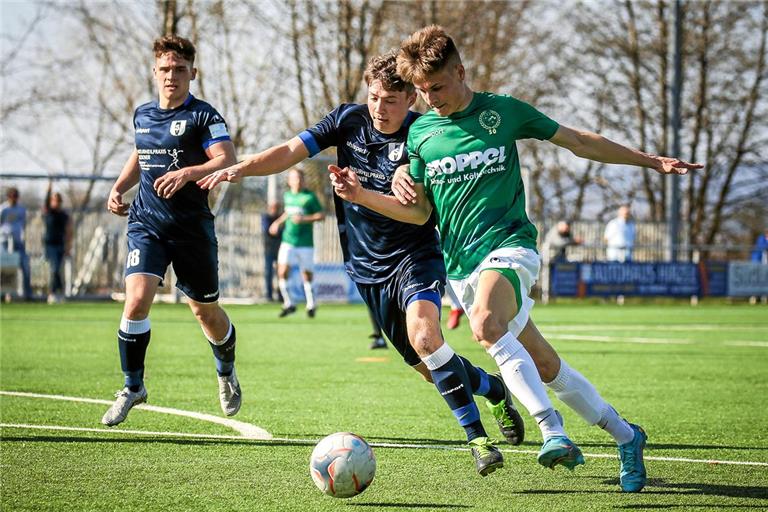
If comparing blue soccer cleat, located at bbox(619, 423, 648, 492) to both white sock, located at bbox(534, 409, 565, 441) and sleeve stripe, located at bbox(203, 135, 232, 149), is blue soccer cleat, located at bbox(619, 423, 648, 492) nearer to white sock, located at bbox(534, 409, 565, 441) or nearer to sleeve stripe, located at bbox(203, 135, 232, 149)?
white sock, located at bbox(534, 409, 565, 441)

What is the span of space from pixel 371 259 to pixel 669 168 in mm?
1826

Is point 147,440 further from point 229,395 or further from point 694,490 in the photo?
point 694,490

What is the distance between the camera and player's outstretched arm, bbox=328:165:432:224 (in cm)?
583

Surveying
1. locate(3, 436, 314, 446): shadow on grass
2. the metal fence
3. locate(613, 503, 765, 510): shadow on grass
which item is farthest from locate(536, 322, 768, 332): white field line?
locate(613, 503, 765, 510): shadow on grass

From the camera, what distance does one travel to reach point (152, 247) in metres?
7.55

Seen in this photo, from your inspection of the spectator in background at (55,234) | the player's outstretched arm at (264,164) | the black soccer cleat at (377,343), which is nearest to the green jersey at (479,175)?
the player's outstretched arm at (264,164)

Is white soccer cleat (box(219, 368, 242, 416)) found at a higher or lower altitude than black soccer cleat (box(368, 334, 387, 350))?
higher

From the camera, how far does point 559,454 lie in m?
5.08

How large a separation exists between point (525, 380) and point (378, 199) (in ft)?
4.07

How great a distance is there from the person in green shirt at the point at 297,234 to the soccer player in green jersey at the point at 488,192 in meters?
13.6

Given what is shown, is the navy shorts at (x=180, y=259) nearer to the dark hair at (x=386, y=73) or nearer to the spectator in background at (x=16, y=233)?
the dark hair at (x=386, y=73)

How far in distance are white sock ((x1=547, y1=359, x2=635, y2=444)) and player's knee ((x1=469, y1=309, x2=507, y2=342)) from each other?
45 cm

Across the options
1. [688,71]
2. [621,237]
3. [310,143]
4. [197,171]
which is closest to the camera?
[310,143]

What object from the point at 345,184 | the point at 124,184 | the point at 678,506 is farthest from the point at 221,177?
the point at 678,506
